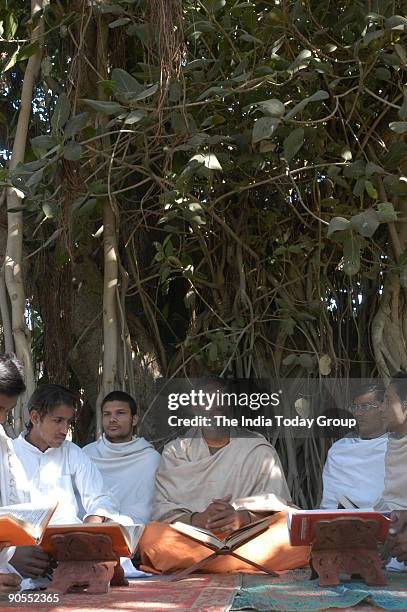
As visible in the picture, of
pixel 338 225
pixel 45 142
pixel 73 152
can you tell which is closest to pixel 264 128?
pixel 338 225

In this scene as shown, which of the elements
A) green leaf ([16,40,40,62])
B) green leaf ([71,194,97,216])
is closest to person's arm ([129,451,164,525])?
green leaf ([71,194,97,216])

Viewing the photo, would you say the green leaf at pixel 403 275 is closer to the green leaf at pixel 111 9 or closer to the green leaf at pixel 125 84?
the green leaf at pixel 125 84

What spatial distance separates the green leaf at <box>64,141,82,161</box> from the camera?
14.1ft

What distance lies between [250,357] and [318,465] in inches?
26.3

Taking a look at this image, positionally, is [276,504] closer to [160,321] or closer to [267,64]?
[160,321]

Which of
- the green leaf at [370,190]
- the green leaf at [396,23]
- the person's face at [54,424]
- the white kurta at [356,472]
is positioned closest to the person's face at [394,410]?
the white kurta at [356,472]

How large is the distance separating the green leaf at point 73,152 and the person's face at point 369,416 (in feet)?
5.40

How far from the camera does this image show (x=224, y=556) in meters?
3.95

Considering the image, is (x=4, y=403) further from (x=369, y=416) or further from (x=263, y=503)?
(x=369, y=416)

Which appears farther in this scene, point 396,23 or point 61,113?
point 61,113

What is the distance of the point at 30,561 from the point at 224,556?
2.65 ft

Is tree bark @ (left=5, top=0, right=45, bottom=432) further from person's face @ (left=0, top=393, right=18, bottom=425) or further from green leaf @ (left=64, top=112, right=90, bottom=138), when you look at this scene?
person's face @ (left=0, top=393, right=18, bottom=425)

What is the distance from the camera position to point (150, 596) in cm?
337

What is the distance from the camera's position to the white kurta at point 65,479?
3.97m
